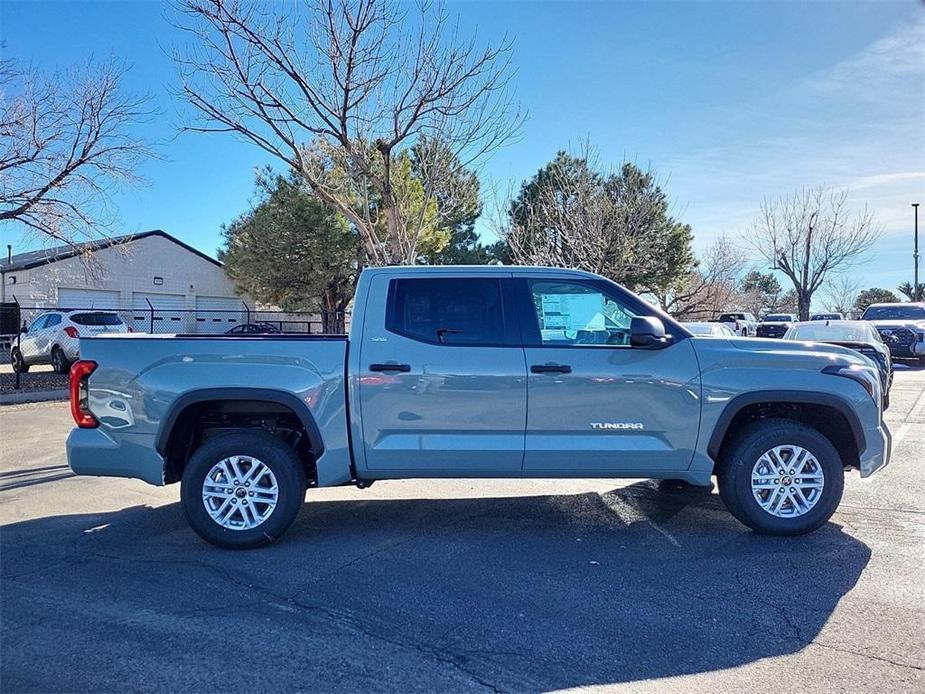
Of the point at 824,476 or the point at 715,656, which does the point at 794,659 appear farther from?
the point at 824,476

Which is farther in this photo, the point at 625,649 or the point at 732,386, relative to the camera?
the point at 732,386

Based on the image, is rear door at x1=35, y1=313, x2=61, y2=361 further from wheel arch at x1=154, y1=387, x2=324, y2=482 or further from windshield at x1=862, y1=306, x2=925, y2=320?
windshield at x1=862, y1=306, x2=925, y2=320

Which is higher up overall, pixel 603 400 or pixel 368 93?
pixel 368 93

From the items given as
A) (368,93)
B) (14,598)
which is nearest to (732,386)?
(14,598)

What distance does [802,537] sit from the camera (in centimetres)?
482

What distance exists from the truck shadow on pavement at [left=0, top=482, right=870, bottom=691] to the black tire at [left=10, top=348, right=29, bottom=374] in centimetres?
1176

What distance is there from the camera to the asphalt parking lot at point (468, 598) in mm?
3047

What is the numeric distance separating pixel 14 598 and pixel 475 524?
3157 mm

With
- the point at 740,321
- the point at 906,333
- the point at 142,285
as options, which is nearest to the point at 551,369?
the point at 906,333

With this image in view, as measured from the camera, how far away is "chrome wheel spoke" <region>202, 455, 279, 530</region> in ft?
15.3

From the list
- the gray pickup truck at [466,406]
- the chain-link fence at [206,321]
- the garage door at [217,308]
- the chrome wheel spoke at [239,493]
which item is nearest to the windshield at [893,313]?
the chain-link fence at [206,321]

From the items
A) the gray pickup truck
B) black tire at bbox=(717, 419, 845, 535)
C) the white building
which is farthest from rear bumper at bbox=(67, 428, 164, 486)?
the white building

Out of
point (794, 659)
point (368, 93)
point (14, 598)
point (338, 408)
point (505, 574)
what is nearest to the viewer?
point (794, 659)

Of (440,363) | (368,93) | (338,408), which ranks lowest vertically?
(338,408)
